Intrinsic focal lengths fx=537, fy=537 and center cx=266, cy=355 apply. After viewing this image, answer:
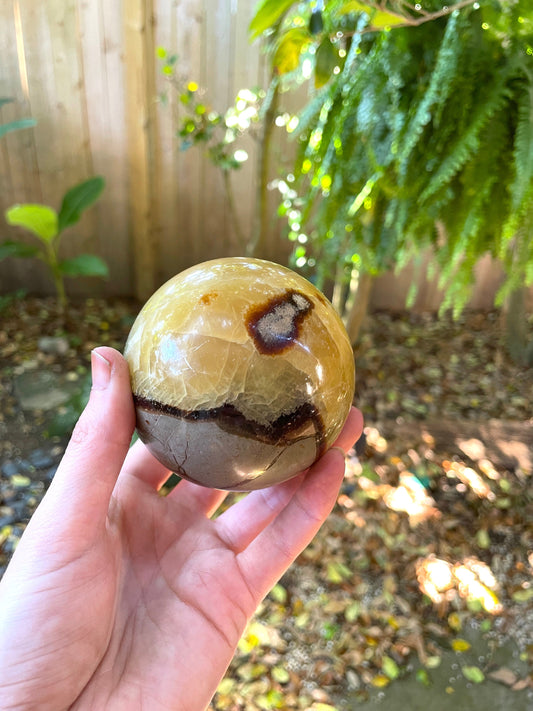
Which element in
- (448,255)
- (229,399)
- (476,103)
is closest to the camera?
(229,399)

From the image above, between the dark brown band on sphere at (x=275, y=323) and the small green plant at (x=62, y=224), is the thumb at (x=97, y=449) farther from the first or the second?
the small green plant at (x=62, y=224)

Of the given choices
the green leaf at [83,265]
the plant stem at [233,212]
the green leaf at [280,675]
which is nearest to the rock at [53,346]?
the green leaf at [83,265]

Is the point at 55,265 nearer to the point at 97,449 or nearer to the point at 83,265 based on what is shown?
the point at 83,265

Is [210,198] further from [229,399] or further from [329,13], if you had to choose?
[229,399]

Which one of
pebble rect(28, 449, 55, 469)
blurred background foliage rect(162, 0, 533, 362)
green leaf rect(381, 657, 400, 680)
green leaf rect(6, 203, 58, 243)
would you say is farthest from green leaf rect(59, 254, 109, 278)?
green leaf rect(381, 657, 400, 680)

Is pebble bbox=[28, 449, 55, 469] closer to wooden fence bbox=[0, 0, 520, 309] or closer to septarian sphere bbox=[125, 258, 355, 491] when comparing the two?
wooden fence bbox=[0, 0, 520, 309]

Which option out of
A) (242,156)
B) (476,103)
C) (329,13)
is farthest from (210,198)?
(476,103)
